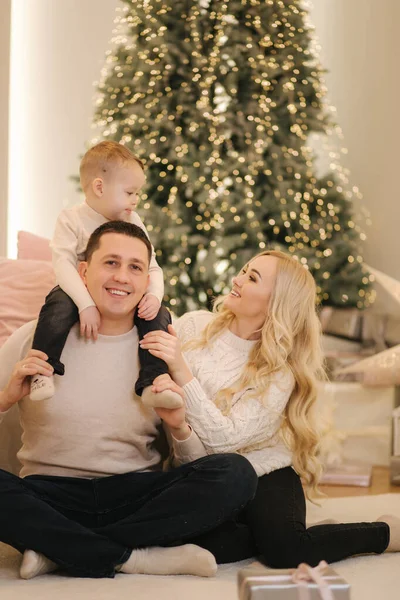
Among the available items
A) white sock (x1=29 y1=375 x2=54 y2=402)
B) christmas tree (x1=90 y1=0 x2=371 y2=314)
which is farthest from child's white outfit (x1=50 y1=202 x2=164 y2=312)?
christmas tree (x1=90 y1=0 x2=371 y2=314)

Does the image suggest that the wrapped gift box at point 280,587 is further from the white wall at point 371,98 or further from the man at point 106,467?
the white wall at point 371,98

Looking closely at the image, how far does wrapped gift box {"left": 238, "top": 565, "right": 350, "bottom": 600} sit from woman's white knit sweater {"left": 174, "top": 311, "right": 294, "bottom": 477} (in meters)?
0.89

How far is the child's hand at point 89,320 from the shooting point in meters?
2.39

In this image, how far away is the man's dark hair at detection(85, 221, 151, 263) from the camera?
97.5 inches

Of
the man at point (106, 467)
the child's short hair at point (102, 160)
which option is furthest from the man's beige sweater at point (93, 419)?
the child's short hair at point (102, 160)

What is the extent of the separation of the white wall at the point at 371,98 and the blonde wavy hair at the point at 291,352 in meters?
3.12

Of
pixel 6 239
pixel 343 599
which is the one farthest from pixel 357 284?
pixel 343 599

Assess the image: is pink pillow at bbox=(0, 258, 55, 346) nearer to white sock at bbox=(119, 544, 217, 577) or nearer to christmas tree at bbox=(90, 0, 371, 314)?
white sock at bbox=(119, 544, 217, 577)

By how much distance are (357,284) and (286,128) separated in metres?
1.01

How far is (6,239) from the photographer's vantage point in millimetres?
5672

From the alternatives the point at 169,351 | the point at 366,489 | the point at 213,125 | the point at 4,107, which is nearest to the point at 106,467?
the point at 169,351

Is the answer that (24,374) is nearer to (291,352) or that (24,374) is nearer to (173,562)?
(173,562)

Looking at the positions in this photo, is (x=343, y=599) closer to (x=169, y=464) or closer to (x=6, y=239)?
(x=169, y=464)

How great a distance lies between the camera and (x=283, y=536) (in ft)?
7.73
